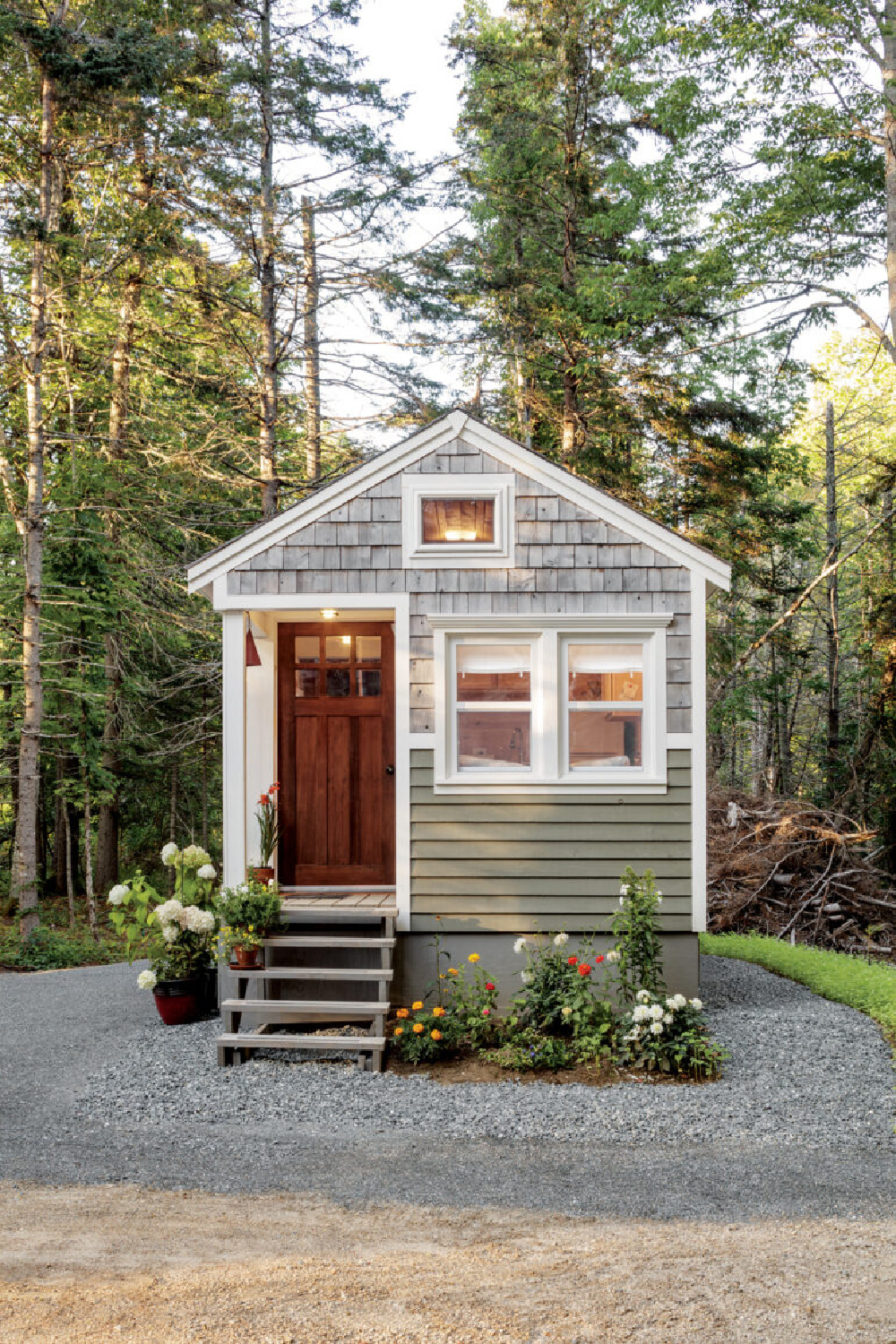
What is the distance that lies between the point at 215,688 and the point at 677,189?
999 centimetres

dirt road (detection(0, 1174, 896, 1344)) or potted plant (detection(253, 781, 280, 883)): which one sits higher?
potted plant (detection(253, 781, 280, 883))

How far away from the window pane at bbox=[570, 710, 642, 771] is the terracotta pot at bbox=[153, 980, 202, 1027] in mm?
3426

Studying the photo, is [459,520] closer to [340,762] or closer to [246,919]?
[340,762]

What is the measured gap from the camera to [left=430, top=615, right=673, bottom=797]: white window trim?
7.68 meters

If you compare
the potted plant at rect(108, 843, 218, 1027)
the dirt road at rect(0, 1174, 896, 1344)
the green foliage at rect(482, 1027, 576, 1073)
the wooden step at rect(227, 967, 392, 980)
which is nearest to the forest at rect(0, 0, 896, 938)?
the potted plant at rect(108, 843, 218, 1027)

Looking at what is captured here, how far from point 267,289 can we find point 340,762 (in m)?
7.66

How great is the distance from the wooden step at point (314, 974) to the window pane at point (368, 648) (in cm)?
253

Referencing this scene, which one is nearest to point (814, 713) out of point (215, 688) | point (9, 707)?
point (215, 688)

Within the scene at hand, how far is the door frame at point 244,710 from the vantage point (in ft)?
25.1

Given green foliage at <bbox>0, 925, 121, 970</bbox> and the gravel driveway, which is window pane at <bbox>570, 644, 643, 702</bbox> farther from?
green foliage at <bbox>0, 925, 121, 970</bbox>

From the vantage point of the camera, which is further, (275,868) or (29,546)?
(29,546)

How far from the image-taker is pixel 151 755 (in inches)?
597

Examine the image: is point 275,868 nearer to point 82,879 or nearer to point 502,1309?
point 502,1309

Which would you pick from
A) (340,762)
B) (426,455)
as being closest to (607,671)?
(426,455)
